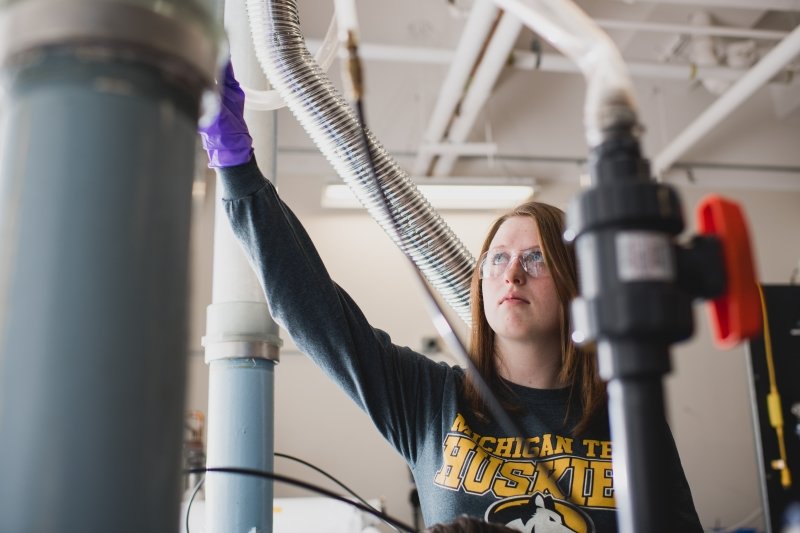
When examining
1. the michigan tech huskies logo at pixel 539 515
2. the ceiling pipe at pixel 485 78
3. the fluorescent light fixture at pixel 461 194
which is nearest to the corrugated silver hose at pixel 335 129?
the michigan tech huskies logo at pixel 539 515

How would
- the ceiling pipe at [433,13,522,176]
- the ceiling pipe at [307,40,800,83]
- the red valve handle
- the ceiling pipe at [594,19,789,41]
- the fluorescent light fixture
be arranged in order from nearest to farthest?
1. the red valve handle
2. the ceiling pipe at [433,13,522,176]
3. the ceiling pipe at [594,19,789,41]
4. the ceiling pipe at [307,40,800,83]
5. the fluorescent light fixture

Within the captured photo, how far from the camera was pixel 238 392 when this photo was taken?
0.98 m

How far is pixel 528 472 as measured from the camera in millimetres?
1057

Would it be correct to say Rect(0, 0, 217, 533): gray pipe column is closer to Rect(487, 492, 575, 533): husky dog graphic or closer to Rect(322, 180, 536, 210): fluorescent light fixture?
Rect(487, 492, 575, 533): husky dog graphic

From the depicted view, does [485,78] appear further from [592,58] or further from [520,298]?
[592,58]

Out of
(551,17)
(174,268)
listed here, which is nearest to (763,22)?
(551,17)

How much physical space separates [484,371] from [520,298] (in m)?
0.15

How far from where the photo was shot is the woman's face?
1.19 metres

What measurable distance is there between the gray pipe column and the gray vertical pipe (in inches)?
27.2

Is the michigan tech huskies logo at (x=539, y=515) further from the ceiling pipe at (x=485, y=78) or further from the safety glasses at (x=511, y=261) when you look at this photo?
the ceiling pipe at (x=485, y=78)

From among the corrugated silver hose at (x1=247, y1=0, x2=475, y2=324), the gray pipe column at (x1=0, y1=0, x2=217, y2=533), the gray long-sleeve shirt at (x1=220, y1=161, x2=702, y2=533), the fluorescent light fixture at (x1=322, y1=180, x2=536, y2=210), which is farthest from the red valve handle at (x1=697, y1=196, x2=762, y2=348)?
the fluorescent light fixture at (x1=322, y1=180, x2=536, y2=210)

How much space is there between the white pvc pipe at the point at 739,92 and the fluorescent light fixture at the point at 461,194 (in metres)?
0.87

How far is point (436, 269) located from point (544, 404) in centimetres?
30

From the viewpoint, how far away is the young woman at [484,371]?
97cm
